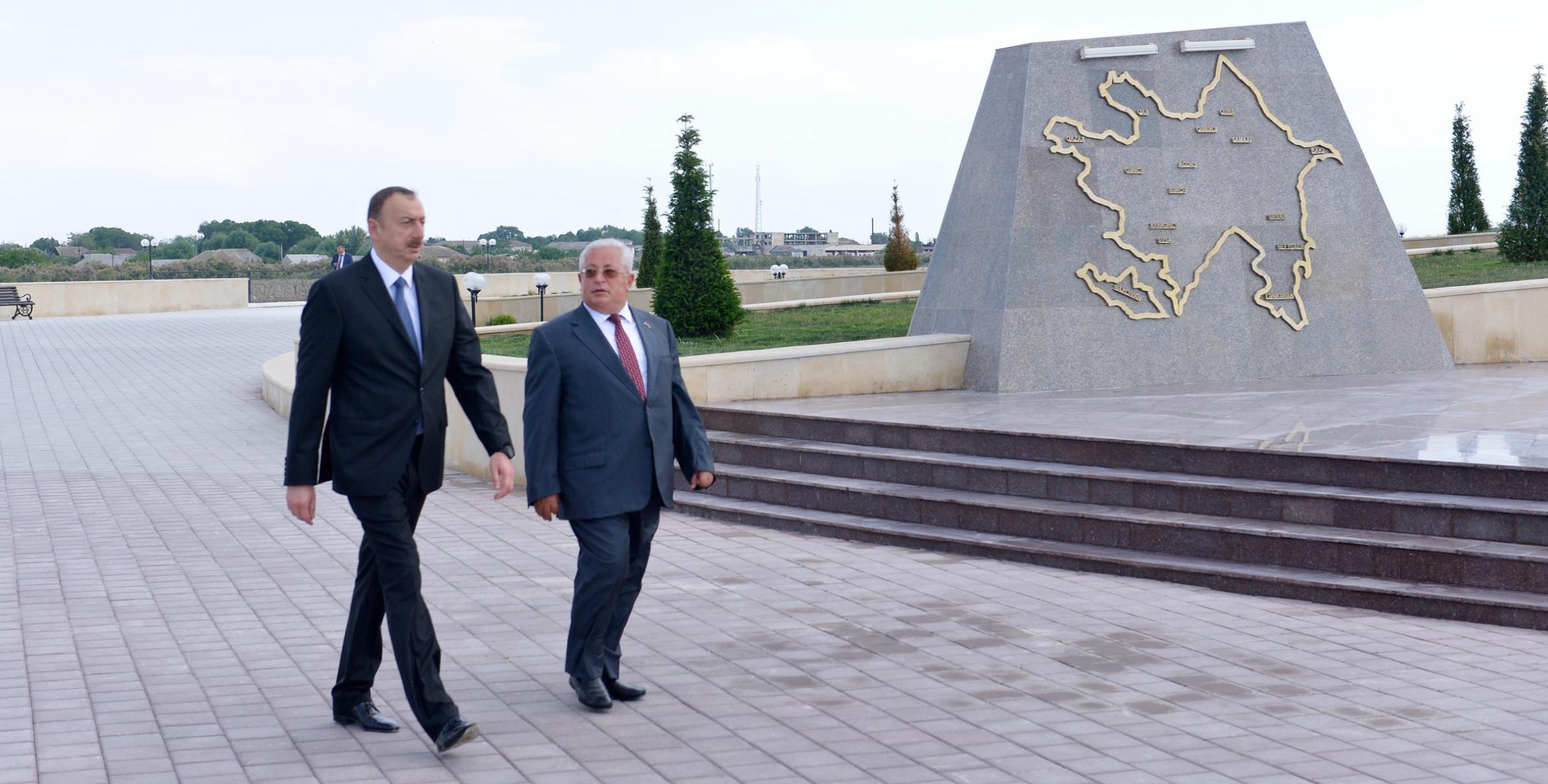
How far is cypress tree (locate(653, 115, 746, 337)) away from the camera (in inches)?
618

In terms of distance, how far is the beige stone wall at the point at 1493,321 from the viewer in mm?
14984

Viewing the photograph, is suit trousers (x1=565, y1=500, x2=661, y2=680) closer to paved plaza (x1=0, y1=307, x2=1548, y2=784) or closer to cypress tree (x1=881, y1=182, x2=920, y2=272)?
paved plaza (x1=0, y1=307, x2=1548, y2=784)

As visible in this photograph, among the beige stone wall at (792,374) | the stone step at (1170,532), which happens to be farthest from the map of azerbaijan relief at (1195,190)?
the stone step at (1170,532)

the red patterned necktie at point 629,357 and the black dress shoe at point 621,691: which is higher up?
the red patterned necktie at point 629,357

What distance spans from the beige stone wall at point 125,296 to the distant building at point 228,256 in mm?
21838

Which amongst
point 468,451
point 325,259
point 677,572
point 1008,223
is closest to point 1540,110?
→ point 1008,223

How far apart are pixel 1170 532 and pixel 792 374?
5001 millimetres

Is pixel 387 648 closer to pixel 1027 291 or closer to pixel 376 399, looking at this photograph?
pixel 376 399

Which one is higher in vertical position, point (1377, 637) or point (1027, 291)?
point (1027, 291)

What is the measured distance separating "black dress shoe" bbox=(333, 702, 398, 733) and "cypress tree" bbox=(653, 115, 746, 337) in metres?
10.5

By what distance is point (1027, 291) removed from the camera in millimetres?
13008

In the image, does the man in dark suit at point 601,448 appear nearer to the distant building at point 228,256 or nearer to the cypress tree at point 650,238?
the cypress tree at point 650,238

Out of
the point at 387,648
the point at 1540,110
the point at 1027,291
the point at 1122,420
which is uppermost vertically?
the point at 1540,110

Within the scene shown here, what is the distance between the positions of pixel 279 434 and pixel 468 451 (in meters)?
3.43
